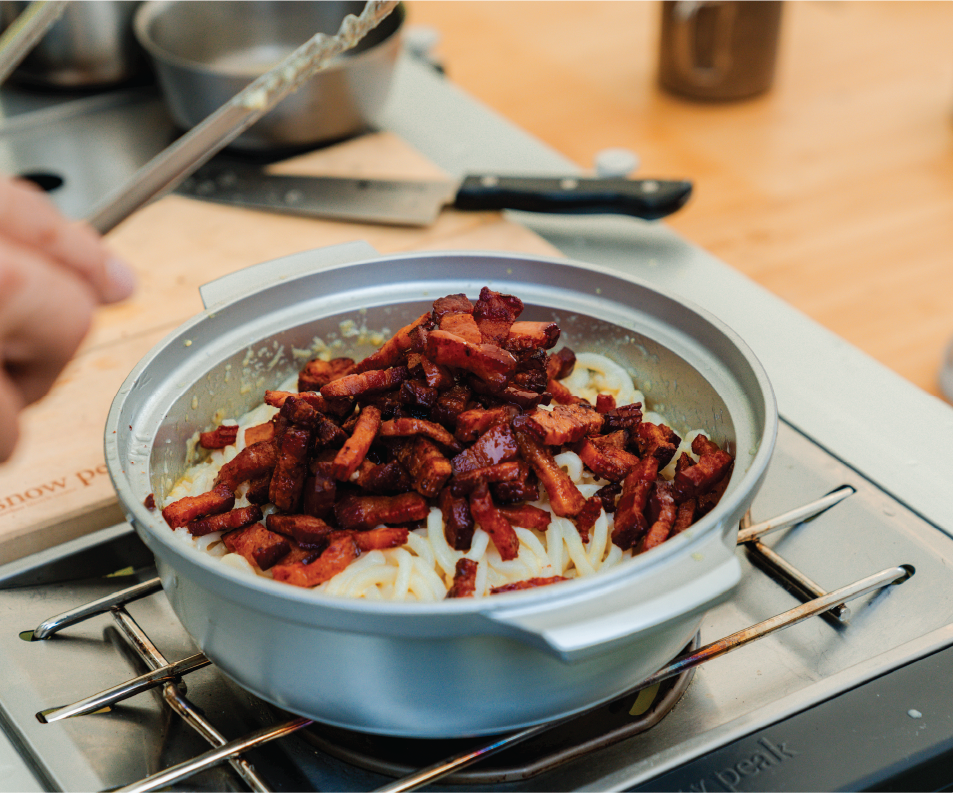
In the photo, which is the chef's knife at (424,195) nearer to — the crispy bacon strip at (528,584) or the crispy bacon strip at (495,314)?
the crispy bacon strip at (495,314)

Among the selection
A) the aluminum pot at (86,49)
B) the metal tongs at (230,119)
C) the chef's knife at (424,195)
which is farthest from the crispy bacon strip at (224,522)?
the aluminum pot at (86,49)

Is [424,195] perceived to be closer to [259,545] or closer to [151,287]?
[151,287]

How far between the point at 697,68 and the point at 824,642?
76.9 inches

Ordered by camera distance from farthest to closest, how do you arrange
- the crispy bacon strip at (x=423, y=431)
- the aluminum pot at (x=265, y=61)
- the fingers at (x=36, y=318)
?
the aluminum pot at (x=265, y=61) → the crispy bacon strip at (x=423, y=431) → the fingers at (x=36, y=318)

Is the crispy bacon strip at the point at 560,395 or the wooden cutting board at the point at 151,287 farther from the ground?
the crispy bacon strip at the point at 560,395

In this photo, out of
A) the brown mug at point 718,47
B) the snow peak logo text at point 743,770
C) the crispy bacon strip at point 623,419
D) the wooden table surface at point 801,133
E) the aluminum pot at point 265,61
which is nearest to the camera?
the snow peak logo text at point 743,770

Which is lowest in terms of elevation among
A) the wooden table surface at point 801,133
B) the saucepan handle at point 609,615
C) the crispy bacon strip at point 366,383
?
the wooden table surface at point 801,133

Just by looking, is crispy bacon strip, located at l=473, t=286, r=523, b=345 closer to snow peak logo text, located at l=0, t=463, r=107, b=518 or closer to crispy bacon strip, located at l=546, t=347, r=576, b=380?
crispy bacon strip, located at l=546, t=347, r=576, b=380

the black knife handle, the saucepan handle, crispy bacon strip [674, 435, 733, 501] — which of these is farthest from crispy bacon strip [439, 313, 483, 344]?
the black knife handle

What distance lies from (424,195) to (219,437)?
726 mm

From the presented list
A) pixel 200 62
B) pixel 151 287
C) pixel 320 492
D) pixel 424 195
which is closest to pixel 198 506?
pixel 320 492

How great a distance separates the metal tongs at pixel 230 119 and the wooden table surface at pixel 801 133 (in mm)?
1205

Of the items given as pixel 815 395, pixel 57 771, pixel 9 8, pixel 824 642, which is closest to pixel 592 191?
pixel 815 395

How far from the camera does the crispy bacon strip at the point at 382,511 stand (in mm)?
869
